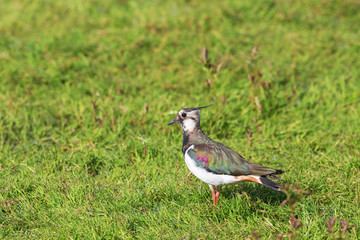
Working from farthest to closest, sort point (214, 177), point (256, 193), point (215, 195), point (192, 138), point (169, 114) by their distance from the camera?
point (169, 114)
point (192, 138)
point (256, 193)
point (215, 195)
point (214, 177)

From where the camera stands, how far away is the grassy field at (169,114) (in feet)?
14.9

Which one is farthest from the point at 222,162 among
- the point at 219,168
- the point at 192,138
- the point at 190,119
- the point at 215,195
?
the point at 190,119

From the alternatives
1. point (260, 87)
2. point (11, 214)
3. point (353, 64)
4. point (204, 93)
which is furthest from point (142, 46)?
point (11, 214)

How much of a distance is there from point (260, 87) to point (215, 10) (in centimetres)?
301

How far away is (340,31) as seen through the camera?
30.8 ft

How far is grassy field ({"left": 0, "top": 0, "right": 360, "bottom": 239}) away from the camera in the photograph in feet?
14.9

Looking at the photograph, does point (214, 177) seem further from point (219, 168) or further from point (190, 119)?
point (190, 119)

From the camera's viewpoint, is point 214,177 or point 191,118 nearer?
point 214,177

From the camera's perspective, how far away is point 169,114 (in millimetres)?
6711

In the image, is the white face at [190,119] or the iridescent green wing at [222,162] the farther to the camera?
the white face at [190,119]

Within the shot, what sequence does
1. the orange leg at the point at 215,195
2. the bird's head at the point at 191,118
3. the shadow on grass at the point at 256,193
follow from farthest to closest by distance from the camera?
the bird's head at the point at 191,118
the shadow on grass at the point at 256,193
the orange leg at the point at 215,195

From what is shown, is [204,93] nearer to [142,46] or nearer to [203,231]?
[142,46]

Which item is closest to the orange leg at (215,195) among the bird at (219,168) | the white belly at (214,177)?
the bird at (219,168)

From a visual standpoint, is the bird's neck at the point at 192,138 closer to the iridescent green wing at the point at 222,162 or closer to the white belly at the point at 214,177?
the iridescent green wing at the point at 222,162
